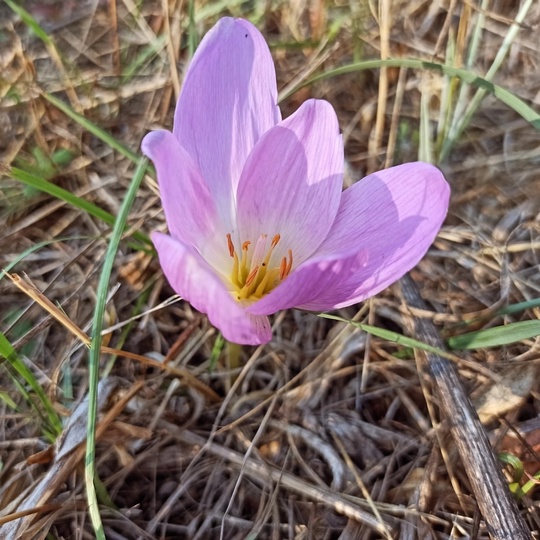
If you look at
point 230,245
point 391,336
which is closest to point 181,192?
point 230,245

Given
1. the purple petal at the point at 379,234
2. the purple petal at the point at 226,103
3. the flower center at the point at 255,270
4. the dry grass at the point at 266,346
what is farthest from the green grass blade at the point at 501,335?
the purple petal at the point at 226,103

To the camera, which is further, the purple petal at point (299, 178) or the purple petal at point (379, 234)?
the purple petal at point (299, 178)

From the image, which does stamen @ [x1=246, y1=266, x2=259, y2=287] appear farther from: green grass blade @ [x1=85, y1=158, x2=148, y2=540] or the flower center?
green grass blade @ [x1=85, y1=158, x2=148, y2=540]

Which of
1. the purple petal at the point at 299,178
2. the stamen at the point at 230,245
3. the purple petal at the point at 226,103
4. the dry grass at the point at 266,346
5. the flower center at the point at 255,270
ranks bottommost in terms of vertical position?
the dry grass at the point at 266,346

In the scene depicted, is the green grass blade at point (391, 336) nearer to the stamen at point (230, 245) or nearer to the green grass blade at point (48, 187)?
the stamen at point (230, 245)

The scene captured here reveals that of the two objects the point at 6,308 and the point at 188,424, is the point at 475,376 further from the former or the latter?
the point at 6,308

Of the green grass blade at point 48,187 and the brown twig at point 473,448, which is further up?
the green grass blade at point 48,187

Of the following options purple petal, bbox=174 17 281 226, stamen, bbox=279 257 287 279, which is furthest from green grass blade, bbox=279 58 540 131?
stamen, bbox=279 257 287 279
